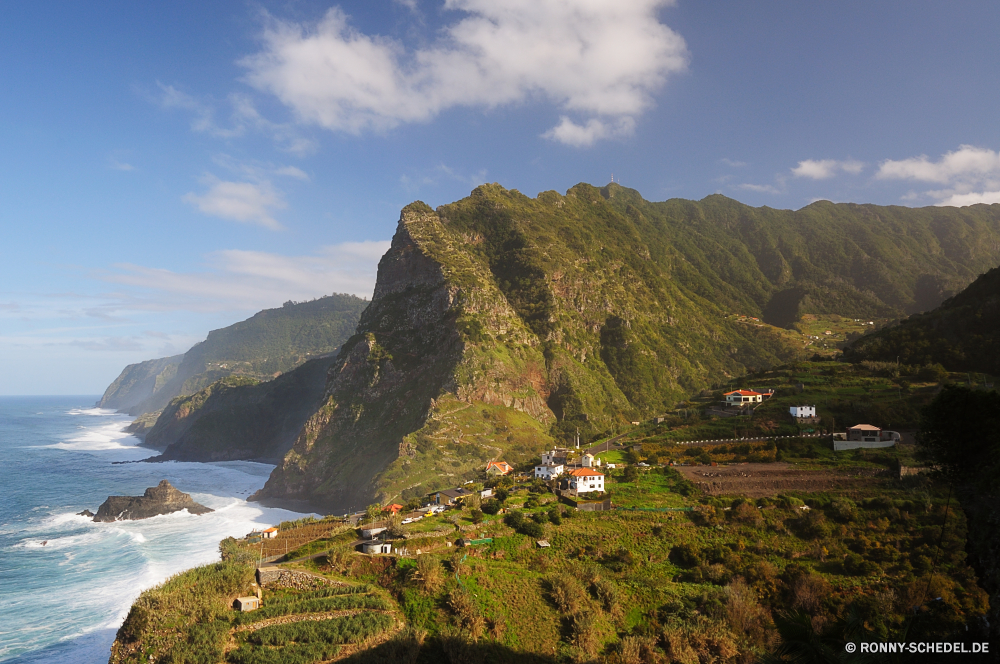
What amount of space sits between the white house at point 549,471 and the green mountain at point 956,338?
5092 centimetres

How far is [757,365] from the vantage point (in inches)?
6555

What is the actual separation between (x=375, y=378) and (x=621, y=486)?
91890 mm

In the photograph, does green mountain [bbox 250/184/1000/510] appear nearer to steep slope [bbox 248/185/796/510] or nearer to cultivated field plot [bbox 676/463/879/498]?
steep slope [bbox 248/185/796/510]

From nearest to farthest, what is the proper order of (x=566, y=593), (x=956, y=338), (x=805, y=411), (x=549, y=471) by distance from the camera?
(x=566, y=593) → (x=549, y=471) → (x=805, y=411) → (x=956, y=338)

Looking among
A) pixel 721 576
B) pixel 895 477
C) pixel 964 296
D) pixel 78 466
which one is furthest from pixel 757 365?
pixel 78 466

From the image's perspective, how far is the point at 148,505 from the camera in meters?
82.4

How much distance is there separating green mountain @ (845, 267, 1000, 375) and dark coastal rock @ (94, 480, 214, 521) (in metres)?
111

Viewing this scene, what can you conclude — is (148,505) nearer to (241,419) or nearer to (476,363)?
(476,363)

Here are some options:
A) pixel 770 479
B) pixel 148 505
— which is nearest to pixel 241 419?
pixel 148 505

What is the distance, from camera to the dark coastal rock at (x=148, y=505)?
78.4 meters

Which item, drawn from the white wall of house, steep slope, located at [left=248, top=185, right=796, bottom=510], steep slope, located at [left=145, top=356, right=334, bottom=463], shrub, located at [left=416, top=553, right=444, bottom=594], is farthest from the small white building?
steep slope, located at [left=145, top=356, right=334, bottom=463]

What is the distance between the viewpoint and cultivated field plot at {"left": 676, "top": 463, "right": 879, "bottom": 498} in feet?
142

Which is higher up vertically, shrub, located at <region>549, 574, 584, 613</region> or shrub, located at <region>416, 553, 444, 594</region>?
shrub, located at <region>416, 553, 444, 594</region>

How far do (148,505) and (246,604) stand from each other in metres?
74.9
